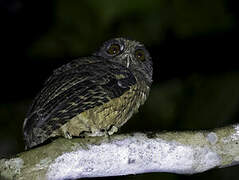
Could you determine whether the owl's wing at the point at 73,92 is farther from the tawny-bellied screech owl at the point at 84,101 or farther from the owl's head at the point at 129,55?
the owl's head at the point at 129,55

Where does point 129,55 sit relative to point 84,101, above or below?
above

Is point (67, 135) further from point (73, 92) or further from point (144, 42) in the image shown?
point (144, 42)

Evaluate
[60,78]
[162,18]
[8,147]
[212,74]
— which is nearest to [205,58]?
[212,74]

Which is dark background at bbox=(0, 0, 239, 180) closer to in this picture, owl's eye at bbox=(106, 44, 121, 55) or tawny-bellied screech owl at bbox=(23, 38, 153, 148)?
owl's eye at bbox=(106, 44, 121, 55)

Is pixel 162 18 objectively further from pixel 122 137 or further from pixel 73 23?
pixel 122 137

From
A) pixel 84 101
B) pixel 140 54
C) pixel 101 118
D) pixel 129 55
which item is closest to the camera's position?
pixel 84 101

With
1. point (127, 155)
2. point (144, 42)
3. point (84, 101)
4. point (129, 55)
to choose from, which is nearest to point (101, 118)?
point (84, 101)

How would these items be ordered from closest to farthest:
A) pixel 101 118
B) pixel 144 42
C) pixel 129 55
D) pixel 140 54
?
pixel 101 118
pixel 129 55
pixel 140 54
pixel 144 42
